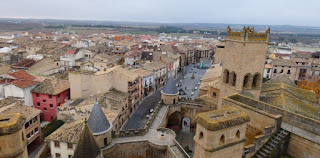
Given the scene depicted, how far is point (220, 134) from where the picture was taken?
1292 cm

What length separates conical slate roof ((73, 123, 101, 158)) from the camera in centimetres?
1792

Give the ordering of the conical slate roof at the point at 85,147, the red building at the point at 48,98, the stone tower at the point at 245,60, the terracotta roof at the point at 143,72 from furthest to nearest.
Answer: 1. the terracotta roof at the point at 143,72
2. the red building at the point at 48,98
3. the stone tower at the point at 245,60
4. the conical slate roof at the point at 85,147

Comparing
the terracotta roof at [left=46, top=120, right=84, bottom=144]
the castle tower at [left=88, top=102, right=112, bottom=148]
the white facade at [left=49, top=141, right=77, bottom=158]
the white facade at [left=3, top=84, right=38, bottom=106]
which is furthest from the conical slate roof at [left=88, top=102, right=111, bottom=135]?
the white facade at [left=3, top=84, right=38, bottom=106]

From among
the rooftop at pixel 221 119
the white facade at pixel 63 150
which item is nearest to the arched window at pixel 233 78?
the rooftop at pixel 221 119

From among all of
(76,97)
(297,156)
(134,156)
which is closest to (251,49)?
(297,156)

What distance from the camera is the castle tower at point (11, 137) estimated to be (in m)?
10.2

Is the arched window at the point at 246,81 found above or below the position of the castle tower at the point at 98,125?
above

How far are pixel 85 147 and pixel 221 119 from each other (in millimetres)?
10647

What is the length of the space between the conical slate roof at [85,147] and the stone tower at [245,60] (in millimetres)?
16354

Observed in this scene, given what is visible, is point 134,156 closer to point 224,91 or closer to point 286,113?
point 224,91

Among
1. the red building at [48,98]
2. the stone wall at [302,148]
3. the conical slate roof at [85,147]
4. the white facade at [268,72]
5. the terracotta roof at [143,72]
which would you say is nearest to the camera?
the stone wall at [302,148]

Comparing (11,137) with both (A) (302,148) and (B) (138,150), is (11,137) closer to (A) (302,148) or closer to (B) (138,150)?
(B) (138,150)

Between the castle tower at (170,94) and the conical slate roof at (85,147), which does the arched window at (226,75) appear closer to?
the castle tower at (170,94)

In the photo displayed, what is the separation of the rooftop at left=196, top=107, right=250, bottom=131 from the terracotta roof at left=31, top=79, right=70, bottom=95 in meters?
33.3
